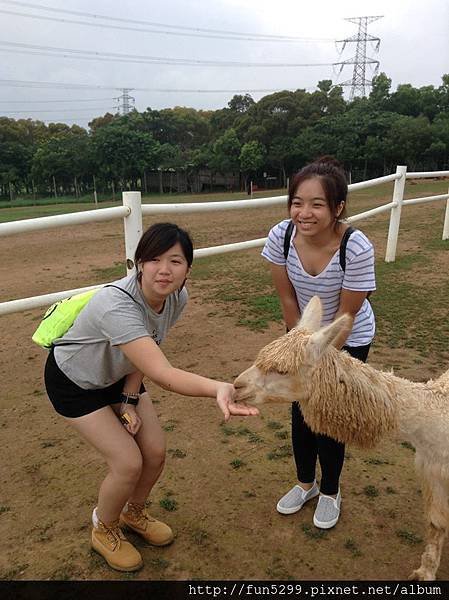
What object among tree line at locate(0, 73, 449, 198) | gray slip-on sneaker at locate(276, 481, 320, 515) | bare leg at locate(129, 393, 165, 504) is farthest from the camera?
tree line at locate(0, 73, 449, 198)

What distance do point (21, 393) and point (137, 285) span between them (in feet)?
6.83

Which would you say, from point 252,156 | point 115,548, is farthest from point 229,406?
point 252,156

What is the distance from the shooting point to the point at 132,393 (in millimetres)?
2143

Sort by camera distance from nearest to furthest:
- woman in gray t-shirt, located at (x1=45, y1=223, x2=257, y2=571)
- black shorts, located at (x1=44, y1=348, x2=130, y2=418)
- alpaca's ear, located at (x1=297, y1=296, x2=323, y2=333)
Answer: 1. woman in gray t-shirt, located at (x1=45, y1=223, x2=257, y2=571)
2. alpaca's ear, located at (x1=297, y1=296, x2=323, y2=333)
3. black shorts, located at (x1=44, y1=348, x2=130, y2=418)

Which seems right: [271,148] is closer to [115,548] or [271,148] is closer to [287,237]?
[287,237]

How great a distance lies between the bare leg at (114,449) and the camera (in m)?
2.01

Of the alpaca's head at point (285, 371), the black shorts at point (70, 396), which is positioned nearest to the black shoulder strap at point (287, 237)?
the alpaca's head at point (285, 371)

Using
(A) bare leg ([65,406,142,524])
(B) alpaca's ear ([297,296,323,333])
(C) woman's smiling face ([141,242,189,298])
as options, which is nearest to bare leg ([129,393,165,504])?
(A) bare leg ([65,406,142,524])

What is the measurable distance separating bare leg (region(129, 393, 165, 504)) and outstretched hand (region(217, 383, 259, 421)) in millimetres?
548

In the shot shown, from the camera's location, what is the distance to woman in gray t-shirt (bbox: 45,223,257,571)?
5.97ft

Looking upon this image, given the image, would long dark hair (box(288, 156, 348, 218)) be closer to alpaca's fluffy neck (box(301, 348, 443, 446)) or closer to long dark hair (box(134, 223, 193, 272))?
long dark hair (box(134, 223, 193, 272))

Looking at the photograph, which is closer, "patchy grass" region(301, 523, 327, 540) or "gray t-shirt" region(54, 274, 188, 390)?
"gray t-shirt" region(54, 274, 188, 390)

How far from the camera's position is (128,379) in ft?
7.03

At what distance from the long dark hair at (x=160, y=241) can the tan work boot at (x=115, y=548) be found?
3.97 feet
